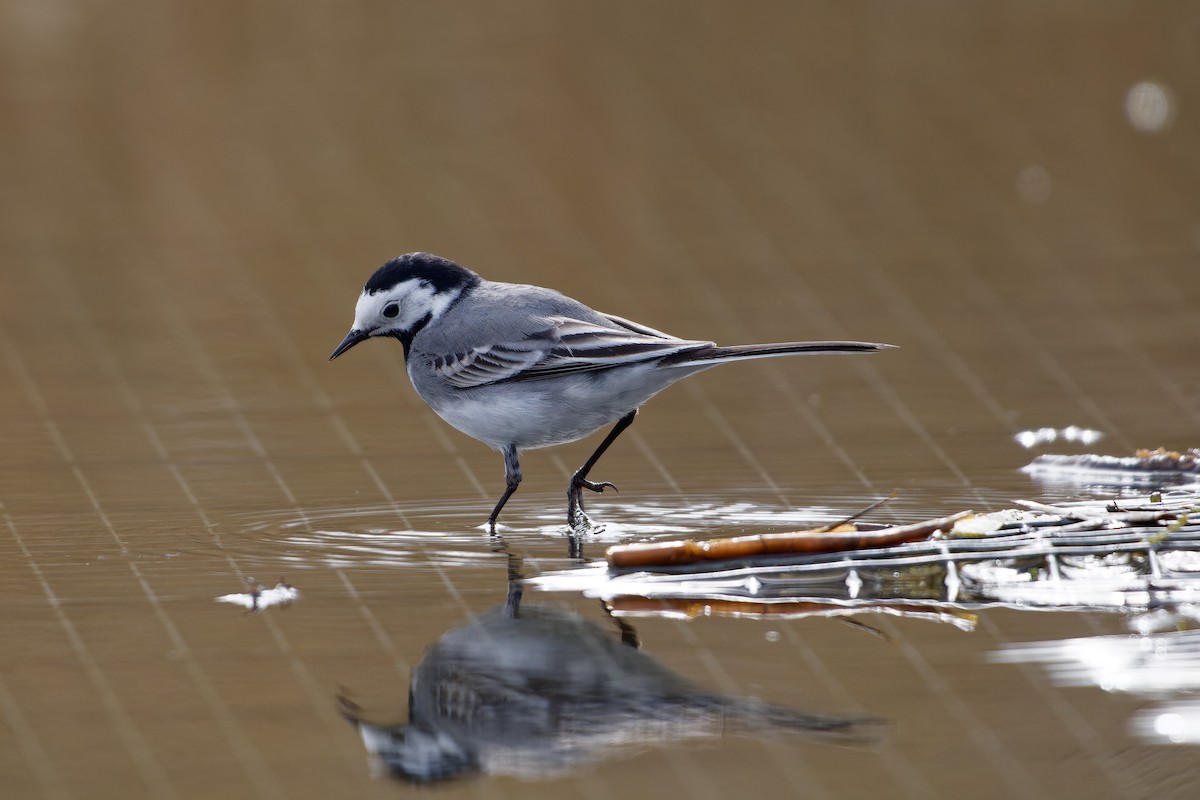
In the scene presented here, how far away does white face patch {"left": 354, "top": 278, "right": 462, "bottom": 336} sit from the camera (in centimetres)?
841

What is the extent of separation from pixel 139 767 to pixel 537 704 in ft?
3.63

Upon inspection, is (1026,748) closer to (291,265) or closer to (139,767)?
(139,767)

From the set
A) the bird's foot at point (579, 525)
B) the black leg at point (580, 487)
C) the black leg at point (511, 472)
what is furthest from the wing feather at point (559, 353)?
the bird's foot at point (579, 525)

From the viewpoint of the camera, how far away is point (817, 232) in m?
15.0

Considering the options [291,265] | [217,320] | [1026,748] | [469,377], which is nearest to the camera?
[1026,748]

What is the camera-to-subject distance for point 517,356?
26.1ft

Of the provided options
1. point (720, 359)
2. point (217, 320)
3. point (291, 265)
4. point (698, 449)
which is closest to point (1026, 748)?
point (720, 359)

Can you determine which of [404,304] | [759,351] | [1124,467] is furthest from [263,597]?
[1124,467]

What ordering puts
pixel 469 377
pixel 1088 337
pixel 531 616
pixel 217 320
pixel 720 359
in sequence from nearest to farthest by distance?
pixel 531 616
pixel 720 359
pixel 469 377
pixel 1088 337
pixel 217 320

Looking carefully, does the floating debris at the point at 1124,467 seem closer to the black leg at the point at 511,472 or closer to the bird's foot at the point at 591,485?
the bird's foot at the point at 591,485

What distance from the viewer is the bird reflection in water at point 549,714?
15.9 ft

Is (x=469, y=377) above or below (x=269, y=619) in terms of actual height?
above

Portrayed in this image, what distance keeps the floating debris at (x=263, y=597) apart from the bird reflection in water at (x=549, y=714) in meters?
0.86

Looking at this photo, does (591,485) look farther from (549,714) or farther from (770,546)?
(549,714)
